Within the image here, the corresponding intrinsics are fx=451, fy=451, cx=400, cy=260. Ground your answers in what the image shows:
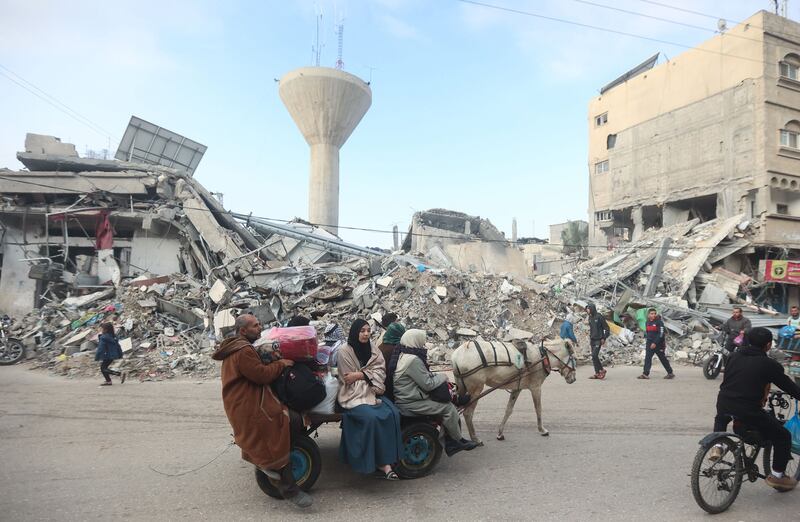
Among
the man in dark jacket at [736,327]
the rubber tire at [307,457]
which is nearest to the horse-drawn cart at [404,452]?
the rubber tire at [307,457]

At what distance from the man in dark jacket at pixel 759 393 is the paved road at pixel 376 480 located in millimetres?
448

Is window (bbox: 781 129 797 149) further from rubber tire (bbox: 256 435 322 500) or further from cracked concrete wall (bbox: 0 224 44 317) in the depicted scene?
cracked concrete wall (bbox: 0 224 44 317)

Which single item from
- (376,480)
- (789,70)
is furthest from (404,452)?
(789,70)

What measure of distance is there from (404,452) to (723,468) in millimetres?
2785

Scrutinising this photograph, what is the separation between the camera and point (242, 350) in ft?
12.0

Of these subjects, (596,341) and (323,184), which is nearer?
(596,341)

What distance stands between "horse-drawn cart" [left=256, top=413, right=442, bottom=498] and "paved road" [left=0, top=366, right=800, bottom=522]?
0.46 ft

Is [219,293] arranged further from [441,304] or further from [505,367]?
[505,367]

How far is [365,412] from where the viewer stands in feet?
13.7

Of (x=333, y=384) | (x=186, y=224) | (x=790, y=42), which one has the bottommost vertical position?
(x=333, y=384)

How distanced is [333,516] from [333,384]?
1120mm

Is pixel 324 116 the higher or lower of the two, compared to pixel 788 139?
higher

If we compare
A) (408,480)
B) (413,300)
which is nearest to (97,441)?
(408,480)

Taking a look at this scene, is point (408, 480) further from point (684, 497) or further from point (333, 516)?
point (684, 497)
